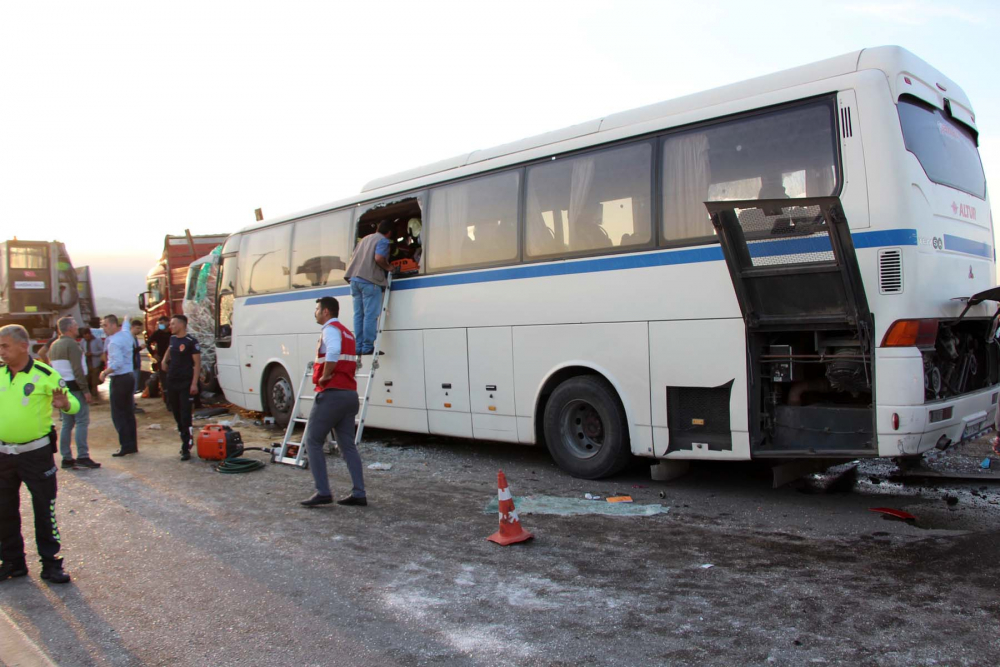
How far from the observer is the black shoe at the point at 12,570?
16.5 ft

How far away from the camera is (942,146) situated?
6.13 metres

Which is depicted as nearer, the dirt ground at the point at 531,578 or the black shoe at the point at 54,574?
the dirt ground at the point at 531,578

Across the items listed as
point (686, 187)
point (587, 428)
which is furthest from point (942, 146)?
point (587, 428)

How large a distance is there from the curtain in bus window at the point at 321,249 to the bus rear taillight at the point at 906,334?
273 inches

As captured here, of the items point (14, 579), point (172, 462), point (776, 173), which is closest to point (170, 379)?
point (172, 462)

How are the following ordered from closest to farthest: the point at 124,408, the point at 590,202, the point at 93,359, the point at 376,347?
1. the point at 590,202
2. the point at 376,347
3. the point at 124,408
4. the point at 93,359

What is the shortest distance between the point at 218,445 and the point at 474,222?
4237 mm

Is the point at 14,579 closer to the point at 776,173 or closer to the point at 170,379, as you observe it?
the point at 170,379

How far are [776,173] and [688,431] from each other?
2.37 m

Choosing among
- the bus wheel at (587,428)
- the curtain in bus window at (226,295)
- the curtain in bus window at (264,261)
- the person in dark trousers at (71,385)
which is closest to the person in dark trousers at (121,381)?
the person in dark trousers at (71,385)

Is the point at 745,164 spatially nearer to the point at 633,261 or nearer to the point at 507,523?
the point at 633,261

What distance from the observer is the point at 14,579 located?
199 inches

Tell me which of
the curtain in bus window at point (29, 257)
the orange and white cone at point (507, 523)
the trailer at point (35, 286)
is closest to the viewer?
the orange and white cone at point (507, 523)

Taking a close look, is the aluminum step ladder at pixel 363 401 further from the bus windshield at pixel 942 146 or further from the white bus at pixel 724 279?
the bus windshield at pixel 942 146
